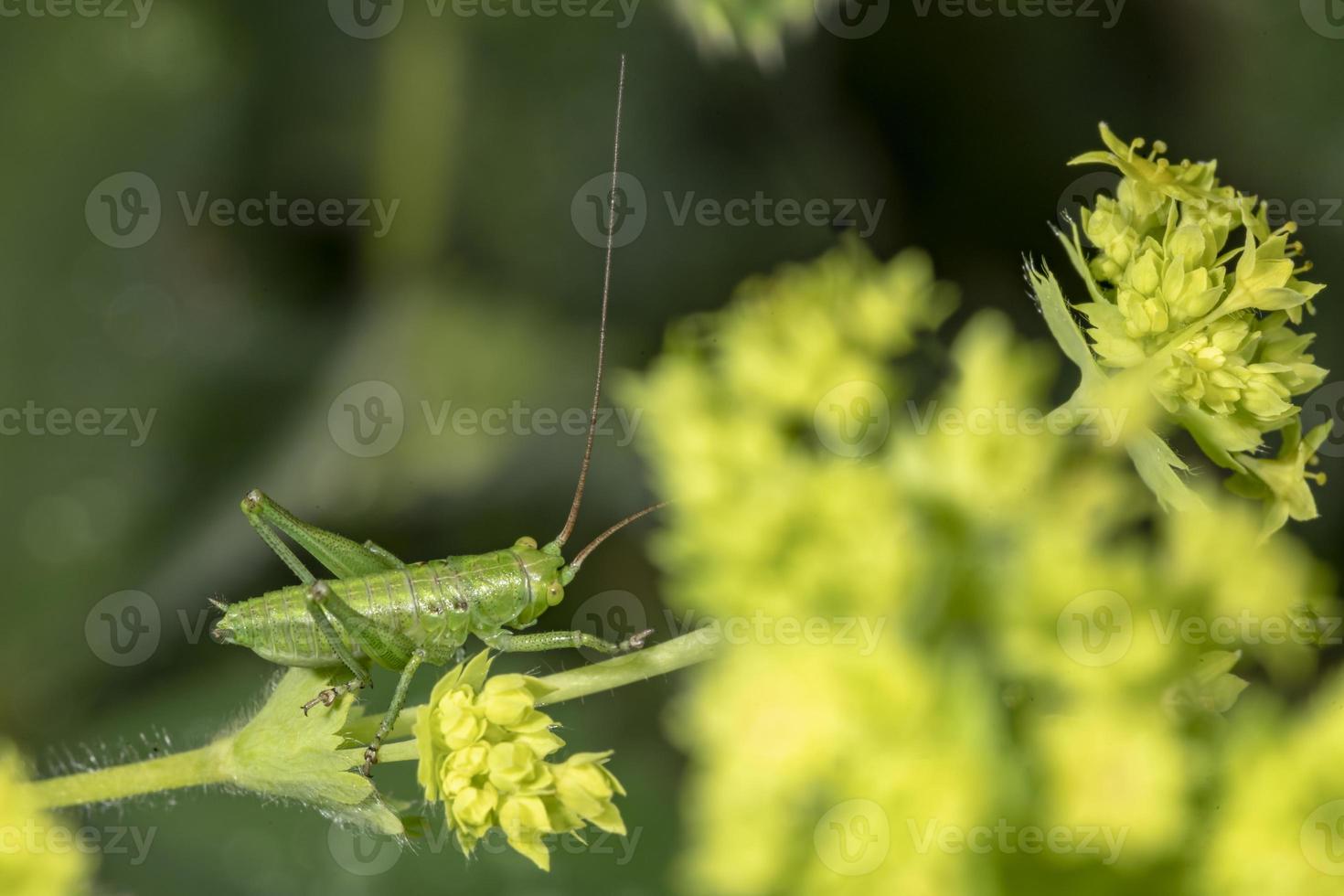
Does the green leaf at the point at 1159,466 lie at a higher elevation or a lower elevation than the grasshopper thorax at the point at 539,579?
higher

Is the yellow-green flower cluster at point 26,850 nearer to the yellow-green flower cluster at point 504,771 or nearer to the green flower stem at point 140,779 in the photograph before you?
the green flower stem at point 140,779

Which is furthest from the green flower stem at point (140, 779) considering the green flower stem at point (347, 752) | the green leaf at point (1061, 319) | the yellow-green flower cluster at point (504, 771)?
the green leaf at point (1061, 319)

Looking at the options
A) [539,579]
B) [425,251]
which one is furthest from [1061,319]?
[425,251]

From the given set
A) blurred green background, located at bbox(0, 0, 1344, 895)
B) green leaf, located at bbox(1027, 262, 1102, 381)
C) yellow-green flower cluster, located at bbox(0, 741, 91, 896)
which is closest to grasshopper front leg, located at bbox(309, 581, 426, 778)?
yellow-green flower cluster, located at bbox(0, 741, 91, 896)

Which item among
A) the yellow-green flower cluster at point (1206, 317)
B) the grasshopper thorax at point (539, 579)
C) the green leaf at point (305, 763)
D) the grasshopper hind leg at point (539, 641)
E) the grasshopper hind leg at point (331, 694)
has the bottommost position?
the grasshopper hind leg at point (539, 641)

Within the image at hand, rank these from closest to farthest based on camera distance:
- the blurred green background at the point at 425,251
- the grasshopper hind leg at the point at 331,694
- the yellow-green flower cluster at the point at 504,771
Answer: the yellow-green flower cluster at the point at 504,771 → the grasshopper hind leg at the point at 331,694 → the blurred green background at the point at 425,251

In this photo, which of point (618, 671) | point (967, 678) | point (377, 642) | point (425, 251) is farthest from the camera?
point (425, 251)

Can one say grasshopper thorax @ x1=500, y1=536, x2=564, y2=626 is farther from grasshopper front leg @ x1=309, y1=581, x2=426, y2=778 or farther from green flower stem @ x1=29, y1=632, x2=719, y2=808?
green flower stem @ x1=29, y1=632, x2=719, y2=808

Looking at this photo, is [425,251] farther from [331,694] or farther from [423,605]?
[331,694]
